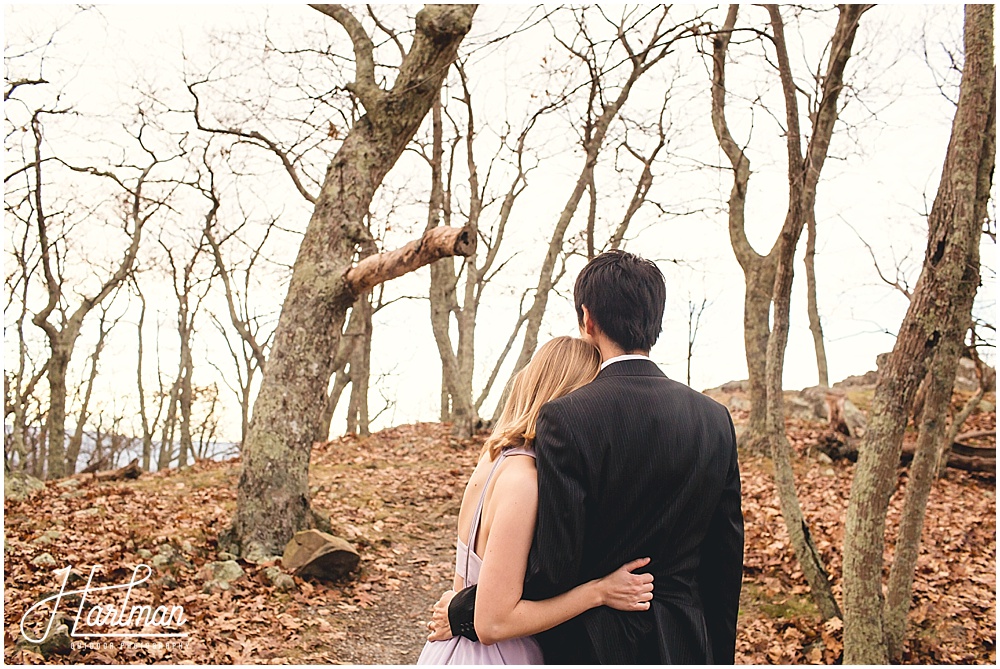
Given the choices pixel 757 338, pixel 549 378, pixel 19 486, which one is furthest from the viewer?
pixel 757 338

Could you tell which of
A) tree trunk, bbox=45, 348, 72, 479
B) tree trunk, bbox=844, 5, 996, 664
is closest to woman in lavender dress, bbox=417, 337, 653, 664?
tree trunk, bbox=844, 5, 996, 664

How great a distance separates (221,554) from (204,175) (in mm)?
13908

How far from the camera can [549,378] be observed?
2.38 metres

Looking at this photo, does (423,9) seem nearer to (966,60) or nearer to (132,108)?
(966,60)

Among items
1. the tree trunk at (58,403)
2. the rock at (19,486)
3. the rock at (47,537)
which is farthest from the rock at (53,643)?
the tree trunk at (58,403)

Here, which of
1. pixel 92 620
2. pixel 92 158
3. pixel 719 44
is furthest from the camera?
pixel 92 158

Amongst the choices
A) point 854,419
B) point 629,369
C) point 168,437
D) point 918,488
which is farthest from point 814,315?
point 168,437

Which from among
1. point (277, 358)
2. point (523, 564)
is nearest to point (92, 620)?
point (277, 358)

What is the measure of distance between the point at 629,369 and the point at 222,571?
5579 mm

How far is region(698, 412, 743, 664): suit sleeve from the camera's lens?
2240 mm

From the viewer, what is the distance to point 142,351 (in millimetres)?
23422

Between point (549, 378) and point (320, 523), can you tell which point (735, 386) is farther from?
point (549, 378)

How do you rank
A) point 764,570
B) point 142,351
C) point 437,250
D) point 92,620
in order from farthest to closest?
point 142,351 < point 764,570 < point 437,250 < point 92,620

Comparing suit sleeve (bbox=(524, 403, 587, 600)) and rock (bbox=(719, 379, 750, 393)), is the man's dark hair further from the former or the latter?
rock (bbox=(719, 379, 750, 393))
